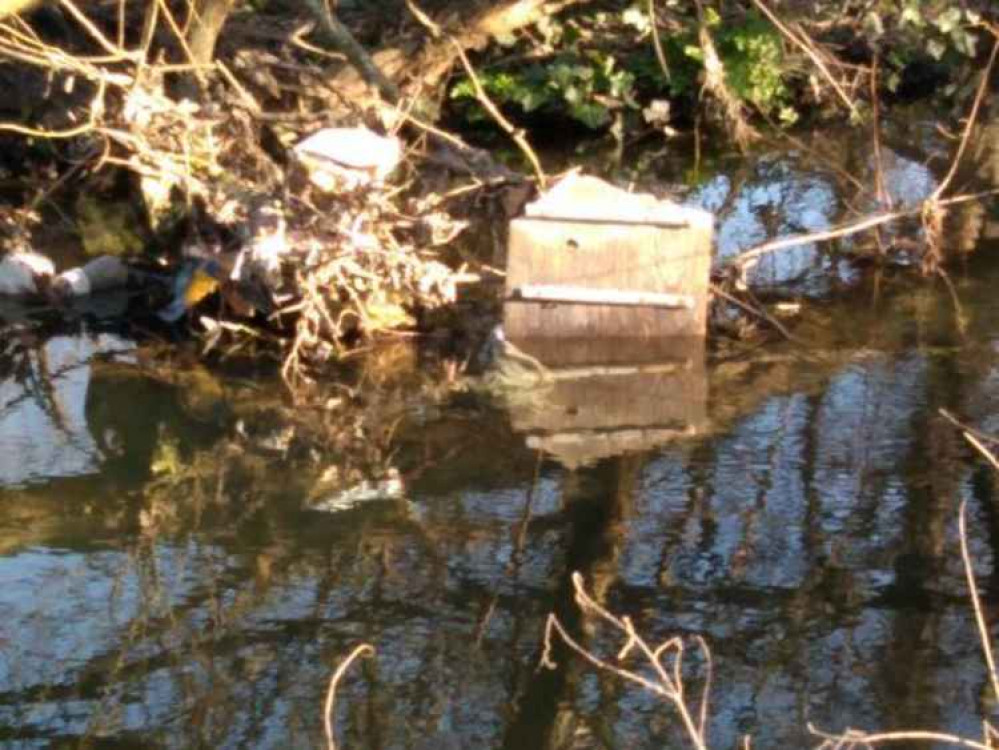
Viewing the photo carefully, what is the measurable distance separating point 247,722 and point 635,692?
45.5 inches

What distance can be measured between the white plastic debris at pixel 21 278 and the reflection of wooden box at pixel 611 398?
300cm

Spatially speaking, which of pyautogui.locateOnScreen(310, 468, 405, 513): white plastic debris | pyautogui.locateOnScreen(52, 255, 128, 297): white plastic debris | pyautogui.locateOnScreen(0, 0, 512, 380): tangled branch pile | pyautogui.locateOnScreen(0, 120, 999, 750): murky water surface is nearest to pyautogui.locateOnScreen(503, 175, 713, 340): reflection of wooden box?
pyautogui.locateOnScreen(0, 120, 999, 750): murky water surface

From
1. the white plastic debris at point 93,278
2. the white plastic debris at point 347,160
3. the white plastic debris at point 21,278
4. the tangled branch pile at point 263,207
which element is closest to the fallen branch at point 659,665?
the tangled branch pile at point 263,207

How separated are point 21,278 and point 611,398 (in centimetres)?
376

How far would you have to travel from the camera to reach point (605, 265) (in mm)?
9039

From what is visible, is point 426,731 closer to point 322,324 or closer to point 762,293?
point 322,324

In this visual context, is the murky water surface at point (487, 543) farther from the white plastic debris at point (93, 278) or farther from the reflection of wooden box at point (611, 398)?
the white plastic debris at point (93, 278)

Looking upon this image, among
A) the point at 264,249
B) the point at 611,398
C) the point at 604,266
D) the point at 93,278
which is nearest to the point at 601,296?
the point at 604,266

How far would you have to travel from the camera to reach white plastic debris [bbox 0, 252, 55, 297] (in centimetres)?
1044

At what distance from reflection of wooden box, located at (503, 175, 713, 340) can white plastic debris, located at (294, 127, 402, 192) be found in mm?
827

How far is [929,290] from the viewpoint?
33.9 ft

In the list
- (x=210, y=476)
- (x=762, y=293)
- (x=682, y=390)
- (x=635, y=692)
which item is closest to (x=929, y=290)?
(x=762, y=293)

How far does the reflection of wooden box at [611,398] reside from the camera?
8.00 meters

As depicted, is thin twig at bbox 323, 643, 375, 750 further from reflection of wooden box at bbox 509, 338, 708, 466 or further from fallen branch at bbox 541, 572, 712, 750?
reflection of wooden box at bbox 509, 338, 708, 466
